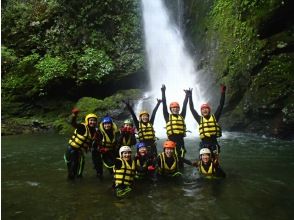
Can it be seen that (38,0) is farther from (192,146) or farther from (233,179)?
(233,179)

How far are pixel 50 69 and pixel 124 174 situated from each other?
14.2m

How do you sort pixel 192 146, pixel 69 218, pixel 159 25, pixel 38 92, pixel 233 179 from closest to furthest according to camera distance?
pixel 69 218 < pixel 233 179 < pixel 192 146 < pixel 38 92 < pixel 159 25

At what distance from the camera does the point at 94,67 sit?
20297 millimetres

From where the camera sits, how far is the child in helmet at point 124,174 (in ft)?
23.6

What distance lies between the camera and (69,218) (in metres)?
6.04

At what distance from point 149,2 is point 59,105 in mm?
7866

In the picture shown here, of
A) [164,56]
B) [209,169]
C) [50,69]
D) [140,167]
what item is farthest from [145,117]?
[164,56]

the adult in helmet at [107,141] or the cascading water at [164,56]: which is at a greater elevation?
the cascading water at [164,56]

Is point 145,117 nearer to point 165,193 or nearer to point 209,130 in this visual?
point 209,130

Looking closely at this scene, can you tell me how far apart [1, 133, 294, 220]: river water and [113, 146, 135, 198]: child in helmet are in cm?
18

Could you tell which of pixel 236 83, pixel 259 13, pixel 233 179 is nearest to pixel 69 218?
pixel 233 179

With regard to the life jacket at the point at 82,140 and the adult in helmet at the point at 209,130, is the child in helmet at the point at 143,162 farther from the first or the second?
the adult in helmet at the point at 209,130

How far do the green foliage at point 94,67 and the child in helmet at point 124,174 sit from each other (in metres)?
13.2

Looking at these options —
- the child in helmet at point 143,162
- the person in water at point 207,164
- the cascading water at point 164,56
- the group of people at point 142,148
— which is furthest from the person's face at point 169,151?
the cascading water at point 164,56
